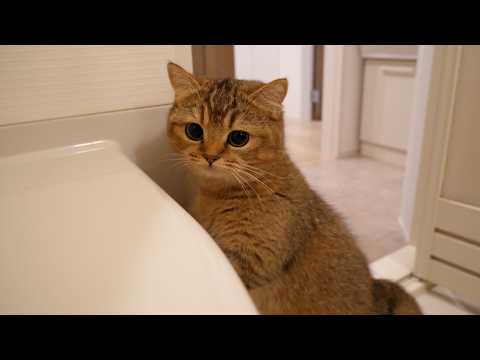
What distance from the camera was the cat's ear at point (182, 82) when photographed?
0.77 meters

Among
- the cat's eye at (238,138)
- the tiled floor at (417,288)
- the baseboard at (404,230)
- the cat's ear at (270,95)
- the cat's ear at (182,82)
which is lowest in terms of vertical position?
the tiled floor at (417,288)

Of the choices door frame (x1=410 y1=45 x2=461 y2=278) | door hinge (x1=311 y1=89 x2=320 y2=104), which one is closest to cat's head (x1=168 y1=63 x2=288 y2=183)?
door frame (x1=410 y1=45 x2=461 y2=278)

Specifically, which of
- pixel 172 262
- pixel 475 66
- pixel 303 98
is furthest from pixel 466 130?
pixel 303 98

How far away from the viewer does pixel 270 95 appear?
832 mm

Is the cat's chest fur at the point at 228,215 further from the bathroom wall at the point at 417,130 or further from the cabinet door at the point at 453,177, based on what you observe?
the bathroom wall at the point at 417,130

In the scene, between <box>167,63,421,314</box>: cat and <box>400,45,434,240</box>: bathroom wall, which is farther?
<box>400,45,434,240</box>: bathroom wall

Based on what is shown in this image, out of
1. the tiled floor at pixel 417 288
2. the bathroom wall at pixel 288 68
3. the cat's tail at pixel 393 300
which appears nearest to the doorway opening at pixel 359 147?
the tiled floor at pixel 417 288

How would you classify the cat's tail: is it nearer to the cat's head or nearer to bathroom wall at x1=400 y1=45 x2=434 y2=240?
the cat's head

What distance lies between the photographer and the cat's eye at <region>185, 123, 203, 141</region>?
0.82 meters

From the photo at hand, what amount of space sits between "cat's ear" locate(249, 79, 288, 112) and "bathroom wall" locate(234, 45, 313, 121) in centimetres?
311

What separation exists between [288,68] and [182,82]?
354 cm

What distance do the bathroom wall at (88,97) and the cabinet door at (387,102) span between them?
2296mm

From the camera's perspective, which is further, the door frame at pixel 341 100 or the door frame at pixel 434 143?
the door frame at pixel 341 100
